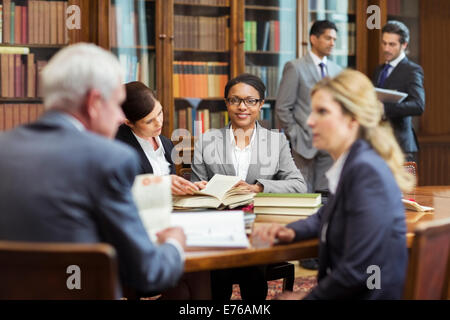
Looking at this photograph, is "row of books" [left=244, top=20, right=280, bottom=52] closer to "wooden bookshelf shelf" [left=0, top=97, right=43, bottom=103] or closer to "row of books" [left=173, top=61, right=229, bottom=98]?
"row of books" [left=173, top=61, right=229, bottom=98]

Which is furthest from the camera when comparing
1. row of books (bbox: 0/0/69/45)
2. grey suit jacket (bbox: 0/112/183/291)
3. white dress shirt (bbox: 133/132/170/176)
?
row of books (bbox: 0/0/69/45)

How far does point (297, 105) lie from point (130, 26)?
1.48 m

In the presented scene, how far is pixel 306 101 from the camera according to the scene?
444cm

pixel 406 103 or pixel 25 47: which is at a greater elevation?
pixel 25 47

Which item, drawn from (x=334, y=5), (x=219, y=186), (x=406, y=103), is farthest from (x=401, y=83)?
(x=219, y=186)

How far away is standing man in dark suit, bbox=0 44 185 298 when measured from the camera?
1.19 m

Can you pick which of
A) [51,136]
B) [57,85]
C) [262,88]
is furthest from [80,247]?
[262,88]

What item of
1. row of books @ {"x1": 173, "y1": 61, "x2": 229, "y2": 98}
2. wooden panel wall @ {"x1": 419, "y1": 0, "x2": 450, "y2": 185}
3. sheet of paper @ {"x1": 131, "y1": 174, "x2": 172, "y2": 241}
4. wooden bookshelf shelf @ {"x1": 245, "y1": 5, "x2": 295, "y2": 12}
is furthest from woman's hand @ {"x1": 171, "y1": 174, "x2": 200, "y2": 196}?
wooden panel wall @ {"x1": 419, "y1": 0, "x2": 450, "y2": 185}

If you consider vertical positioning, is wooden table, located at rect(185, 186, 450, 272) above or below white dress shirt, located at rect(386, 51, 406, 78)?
below

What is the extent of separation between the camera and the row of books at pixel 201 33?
15.5 ft

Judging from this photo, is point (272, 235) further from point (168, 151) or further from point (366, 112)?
point (168, 151)

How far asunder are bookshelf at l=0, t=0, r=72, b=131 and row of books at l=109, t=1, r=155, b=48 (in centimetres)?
36

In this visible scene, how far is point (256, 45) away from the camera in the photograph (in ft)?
16.2
